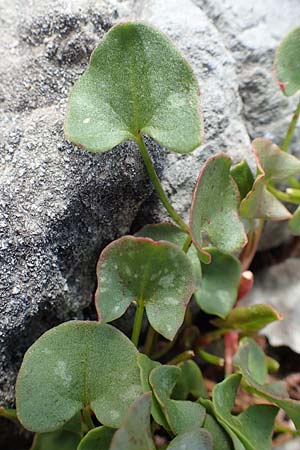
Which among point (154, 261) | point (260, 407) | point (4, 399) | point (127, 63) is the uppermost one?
point (127, 63)

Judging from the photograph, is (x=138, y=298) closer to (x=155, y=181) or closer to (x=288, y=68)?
(x=155, y=181)

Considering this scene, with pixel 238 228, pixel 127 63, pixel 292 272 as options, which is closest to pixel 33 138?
pixel 127 63

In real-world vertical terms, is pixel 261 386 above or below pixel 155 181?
below

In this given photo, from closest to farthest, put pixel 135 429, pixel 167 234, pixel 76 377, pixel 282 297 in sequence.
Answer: pixel 135 429, pixel 76 377, pixel 167 234, pixel 282 297

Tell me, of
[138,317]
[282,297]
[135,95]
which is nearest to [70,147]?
[135,95]

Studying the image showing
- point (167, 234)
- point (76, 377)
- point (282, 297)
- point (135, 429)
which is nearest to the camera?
point (135, 429)

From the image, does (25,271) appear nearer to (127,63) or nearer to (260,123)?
(127,63)

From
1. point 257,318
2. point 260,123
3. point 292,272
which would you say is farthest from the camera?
point 292,272
